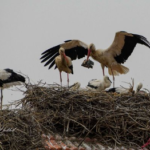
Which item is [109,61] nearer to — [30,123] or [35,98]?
[35,98]

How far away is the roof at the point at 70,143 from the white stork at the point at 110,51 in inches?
121

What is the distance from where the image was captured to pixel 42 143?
6918 millimetres

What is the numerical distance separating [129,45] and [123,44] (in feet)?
0.38

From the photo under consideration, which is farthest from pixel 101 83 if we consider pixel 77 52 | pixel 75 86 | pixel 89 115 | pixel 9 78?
pixel 89 115

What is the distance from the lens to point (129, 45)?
1086 centimetres

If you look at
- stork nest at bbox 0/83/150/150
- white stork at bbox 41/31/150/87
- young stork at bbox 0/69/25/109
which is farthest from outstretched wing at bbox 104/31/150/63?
stork nest at bbox 0/83/150/150

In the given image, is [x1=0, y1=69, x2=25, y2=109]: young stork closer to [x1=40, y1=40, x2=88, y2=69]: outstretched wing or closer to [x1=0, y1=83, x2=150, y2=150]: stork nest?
[x1=40, y1=40, x2=88, y2=69]: outstretched wing

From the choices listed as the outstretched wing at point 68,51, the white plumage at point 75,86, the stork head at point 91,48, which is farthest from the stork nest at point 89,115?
the outstretched wing at point 68,51

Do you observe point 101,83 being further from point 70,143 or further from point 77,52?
point 70,143

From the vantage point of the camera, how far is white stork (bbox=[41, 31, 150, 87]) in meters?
10.7

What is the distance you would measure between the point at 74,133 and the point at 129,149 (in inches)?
30.8

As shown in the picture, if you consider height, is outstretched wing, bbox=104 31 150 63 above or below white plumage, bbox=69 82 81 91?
above

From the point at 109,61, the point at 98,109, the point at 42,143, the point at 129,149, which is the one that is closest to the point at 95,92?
the point at 98,109

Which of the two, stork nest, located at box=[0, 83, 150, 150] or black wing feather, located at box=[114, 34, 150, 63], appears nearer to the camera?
stork nest, located at box=[0, 83, 150, 150]
